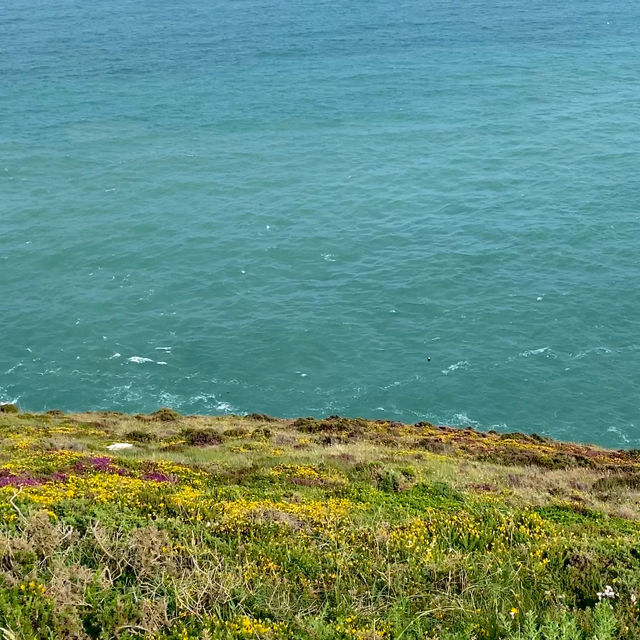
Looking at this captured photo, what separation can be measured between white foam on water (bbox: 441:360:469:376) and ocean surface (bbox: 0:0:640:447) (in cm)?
18

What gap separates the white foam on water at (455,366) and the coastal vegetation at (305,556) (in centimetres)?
4212

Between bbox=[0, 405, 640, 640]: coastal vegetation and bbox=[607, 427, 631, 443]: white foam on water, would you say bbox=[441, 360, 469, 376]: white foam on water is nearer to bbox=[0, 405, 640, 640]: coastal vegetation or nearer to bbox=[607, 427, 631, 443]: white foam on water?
bbox=[607, 427, 631, 443]: white foam on water

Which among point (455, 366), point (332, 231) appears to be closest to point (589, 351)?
point (455, 366)

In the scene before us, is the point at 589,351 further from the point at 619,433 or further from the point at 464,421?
the point at 464,421

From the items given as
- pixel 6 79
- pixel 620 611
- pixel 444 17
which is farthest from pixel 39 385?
pixel 444 17

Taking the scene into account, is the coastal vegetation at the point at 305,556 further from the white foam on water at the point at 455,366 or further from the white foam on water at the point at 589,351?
the white foam on water at the point at 589,351

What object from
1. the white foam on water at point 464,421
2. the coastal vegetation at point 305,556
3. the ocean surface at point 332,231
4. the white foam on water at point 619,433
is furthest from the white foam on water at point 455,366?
the coastal vegetation at point 305,556

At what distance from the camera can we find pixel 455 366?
71.0m

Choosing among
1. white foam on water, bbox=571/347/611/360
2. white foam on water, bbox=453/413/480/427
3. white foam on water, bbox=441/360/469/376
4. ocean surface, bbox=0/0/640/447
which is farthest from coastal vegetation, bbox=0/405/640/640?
white foam on water, bbox=571/347/611/360

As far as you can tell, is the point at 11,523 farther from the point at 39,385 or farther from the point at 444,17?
the point at 444,17

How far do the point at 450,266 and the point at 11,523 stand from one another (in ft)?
235

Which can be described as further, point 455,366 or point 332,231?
point 332,231

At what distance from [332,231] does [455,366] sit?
28.6m

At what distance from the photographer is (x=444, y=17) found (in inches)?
7215
